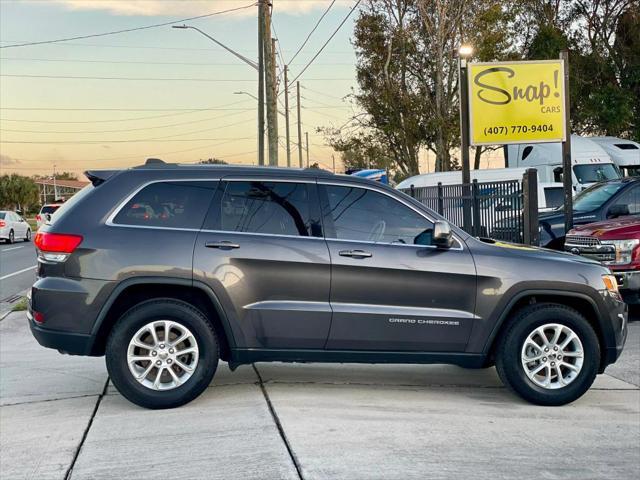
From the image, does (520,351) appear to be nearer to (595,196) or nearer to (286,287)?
(286,287)

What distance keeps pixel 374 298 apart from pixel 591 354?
1.77m

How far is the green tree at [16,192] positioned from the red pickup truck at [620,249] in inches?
3278

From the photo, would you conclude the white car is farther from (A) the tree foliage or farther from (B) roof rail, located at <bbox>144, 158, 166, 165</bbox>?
(B) roof rail, located at <bbox>144, 158, 166, 165</bbox>

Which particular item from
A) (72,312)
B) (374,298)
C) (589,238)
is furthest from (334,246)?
(589,238)

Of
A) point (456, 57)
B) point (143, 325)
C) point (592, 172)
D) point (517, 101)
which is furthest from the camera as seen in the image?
point (456, 57)

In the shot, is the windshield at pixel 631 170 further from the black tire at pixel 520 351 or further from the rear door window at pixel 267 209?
the rear door window at pixel 267 209

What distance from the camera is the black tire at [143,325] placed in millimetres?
5285

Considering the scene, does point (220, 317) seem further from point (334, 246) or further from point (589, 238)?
point (589, 238)

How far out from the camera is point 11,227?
34.9 metres

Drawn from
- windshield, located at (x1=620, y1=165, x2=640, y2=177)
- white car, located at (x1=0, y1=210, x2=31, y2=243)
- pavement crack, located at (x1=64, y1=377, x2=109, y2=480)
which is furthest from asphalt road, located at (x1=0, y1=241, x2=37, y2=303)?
windshield, located at (x1=620, y1=165, x2=640, y2=177)

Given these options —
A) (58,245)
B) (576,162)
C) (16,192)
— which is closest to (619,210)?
(58,245)

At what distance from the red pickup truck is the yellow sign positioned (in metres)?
3.70

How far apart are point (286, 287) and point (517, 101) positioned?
9.13m

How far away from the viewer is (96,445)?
4688 mm
